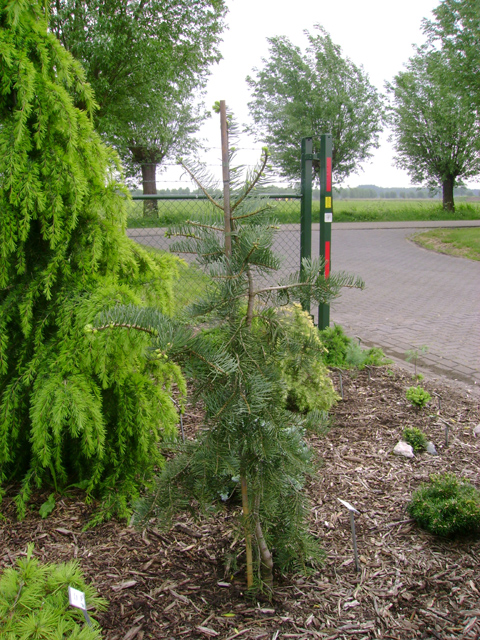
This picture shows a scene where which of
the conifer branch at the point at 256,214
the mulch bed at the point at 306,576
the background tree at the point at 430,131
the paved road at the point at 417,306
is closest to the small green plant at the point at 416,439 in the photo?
the mulch bed at the point at 306,576

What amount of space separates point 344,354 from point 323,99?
89.6ft

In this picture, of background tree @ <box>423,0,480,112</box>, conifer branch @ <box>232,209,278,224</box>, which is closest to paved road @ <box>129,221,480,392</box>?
conifer branch @ <box>232,209,278,224</box>

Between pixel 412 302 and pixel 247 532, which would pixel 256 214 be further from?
pixel 412 302

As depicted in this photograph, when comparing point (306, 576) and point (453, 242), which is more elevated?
point (453, 242)

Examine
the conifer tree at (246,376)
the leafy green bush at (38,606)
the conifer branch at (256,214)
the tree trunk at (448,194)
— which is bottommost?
the leafy green bush at (38,606)

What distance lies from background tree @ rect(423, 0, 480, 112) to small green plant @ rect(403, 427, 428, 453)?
52.8 ft

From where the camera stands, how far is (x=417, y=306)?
8922mm

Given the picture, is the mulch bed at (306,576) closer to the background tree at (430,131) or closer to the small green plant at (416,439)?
the small green plant at (416,439)

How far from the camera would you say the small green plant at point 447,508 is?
2.51m

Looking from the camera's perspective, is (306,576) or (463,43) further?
(463,43)

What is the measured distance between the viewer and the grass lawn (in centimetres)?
1548

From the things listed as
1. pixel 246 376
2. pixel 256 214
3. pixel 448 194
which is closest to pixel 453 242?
pixel 448 194

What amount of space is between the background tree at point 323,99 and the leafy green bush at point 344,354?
25456 mm

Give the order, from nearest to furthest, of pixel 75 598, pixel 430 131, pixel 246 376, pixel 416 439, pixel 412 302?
pixel 75 598 < pixel 246 376 < pixel 416 439 < pixel 412 302 < pixel 430 131
